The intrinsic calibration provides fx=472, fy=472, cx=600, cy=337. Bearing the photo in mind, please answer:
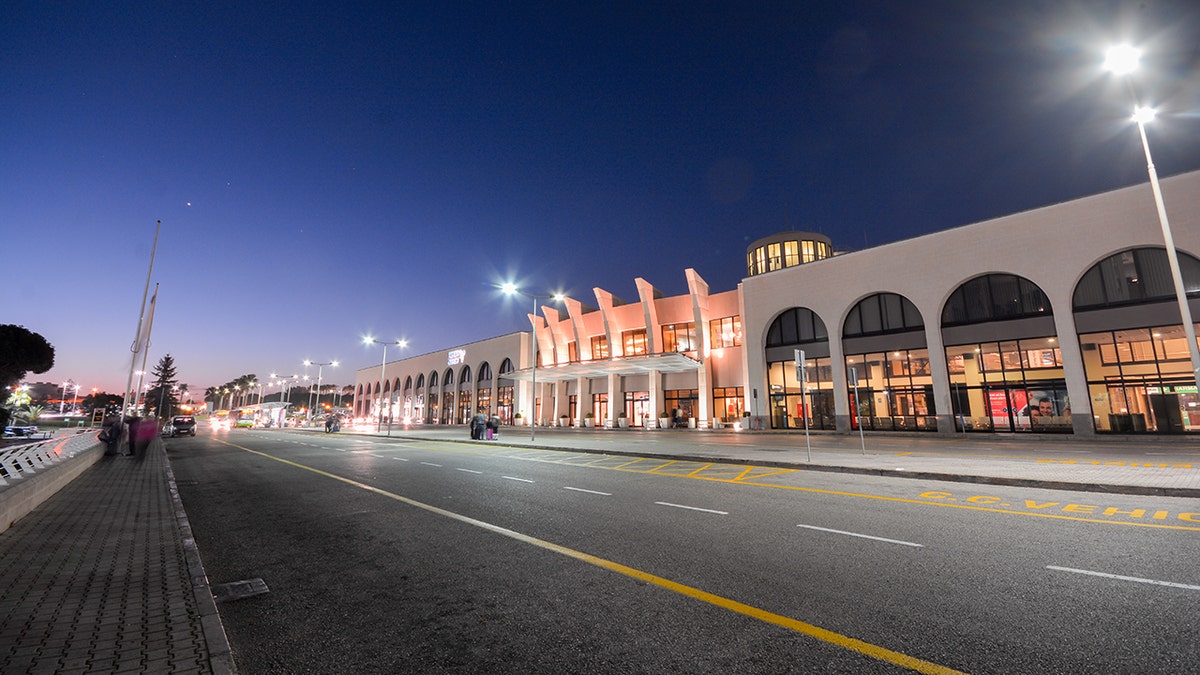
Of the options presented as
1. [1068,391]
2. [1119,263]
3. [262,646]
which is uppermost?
[1119,263]

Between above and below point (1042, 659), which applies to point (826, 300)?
above

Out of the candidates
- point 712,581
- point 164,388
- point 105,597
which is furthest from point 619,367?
point 164,388

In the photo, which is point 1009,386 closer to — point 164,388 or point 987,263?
point 987,263

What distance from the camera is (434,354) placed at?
7325 cm

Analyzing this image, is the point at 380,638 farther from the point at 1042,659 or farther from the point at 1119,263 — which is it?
the point at 1119,263

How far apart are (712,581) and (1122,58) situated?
60.0ft

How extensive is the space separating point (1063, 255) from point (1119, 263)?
2.09m

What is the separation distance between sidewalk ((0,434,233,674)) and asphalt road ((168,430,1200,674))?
32 cm

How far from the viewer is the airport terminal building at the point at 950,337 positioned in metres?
22.7

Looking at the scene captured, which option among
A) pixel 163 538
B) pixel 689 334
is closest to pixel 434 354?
pixel 689 334

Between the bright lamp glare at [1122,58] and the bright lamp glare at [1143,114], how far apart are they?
1.37m

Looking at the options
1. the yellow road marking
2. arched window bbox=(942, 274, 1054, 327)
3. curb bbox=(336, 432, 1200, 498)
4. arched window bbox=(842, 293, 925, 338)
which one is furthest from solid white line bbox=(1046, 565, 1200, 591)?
arched window bbox=(842, 293, 925, 338)

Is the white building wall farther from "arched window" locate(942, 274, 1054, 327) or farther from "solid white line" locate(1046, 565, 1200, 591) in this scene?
"solid white line" locate(1046, 565, 1200, 591)

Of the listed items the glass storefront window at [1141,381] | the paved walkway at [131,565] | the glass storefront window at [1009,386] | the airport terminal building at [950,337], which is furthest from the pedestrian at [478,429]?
the glass storefront window at [1141,381]
